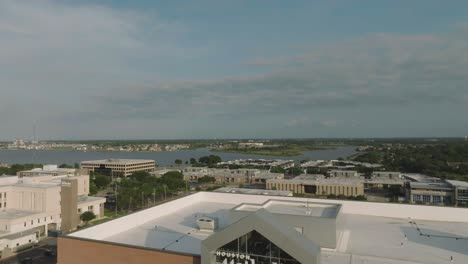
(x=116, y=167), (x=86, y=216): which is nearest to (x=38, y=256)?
(x=86, y=216)

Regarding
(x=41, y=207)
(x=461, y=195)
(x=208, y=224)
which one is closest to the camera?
(x=208, y=224)

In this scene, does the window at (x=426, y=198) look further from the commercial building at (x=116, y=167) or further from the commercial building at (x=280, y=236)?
the commercial building at (x=116, y=167)

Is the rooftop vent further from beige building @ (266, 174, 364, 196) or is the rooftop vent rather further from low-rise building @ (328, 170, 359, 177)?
low-rise building @ (328, 170, 359, 177)

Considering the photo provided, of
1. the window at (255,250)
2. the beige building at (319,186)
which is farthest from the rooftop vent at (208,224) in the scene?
the beige building at (319,186)

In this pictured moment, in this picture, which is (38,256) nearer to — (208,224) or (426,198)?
(208,224)

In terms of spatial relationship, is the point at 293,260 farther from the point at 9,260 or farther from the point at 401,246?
the point at 9,260

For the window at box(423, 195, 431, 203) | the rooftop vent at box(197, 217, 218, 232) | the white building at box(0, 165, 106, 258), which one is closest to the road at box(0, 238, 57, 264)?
the white building at box(0, 165, 106, 258)

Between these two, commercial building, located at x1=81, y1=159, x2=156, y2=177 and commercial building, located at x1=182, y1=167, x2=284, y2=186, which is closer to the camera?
commercial building, located at x1=182, y1=167, x2=284, y2=186
